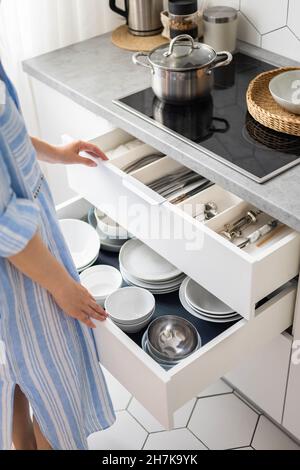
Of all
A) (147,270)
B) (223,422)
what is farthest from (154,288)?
(223,422)

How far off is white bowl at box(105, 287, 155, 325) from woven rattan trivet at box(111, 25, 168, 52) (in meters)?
0.74

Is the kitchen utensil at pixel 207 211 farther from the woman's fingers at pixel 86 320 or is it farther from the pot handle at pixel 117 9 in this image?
the pot handle at pixel 117 9

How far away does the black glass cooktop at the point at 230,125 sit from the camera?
138 centimetres

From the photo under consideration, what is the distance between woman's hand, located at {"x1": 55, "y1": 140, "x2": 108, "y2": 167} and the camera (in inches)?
58.9

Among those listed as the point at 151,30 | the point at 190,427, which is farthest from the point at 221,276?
the point at 151,30

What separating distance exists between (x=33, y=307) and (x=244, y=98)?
741mm

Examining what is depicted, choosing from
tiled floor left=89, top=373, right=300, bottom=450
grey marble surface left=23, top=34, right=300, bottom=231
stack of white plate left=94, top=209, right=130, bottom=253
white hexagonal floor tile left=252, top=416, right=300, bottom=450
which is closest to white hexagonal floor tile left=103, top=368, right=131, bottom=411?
tiled floor left=89, top=373, right=300, bottom=450

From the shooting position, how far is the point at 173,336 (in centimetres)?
143

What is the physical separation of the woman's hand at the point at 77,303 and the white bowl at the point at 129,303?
0.11 metres

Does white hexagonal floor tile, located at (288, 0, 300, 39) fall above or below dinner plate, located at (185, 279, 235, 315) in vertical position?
above

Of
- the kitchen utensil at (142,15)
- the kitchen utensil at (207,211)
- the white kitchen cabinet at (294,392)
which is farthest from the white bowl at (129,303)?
the kitchen utensil at (142,15)

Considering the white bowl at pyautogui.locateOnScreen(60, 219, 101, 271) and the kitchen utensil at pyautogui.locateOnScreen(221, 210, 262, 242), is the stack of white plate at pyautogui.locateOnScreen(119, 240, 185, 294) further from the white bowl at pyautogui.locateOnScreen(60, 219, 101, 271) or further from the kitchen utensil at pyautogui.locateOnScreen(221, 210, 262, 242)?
the kitchen utensil at pyautogui.locateOnScreen(221, 210, 262, 242)

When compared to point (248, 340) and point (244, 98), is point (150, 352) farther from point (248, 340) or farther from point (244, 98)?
point (244, 98)

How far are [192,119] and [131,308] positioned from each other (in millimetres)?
474
